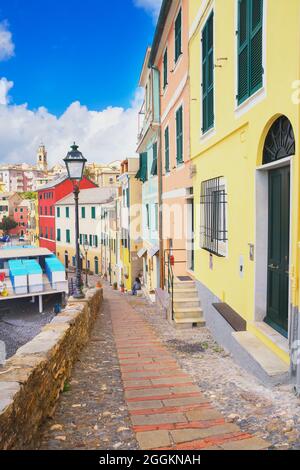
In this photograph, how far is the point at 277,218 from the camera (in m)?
4.90

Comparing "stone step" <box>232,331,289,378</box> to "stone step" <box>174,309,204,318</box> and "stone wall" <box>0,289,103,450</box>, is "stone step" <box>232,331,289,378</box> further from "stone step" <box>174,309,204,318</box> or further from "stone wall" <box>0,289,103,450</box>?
"stone step" <box>174,309,204,318</box>

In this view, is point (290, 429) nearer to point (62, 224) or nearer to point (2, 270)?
point (2, 270)

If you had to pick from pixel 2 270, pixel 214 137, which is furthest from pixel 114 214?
pixel 214 137

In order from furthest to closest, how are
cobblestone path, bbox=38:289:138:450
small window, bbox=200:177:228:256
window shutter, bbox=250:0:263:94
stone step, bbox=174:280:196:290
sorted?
stone step, bbox=174:280:196:290 → small window, bbox=200:177:228:256 → window shutter, bbox=250:0:263:94 → cobblestone path, bbox=38:289:138:450

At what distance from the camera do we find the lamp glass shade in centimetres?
823

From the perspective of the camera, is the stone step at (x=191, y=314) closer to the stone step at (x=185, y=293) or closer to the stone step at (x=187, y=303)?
the stone step at (x=187, y=303)

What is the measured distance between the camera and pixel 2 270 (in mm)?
27984

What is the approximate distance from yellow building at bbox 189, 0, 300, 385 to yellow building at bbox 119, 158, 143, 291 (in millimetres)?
16897

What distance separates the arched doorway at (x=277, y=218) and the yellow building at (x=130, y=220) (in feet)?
65.0

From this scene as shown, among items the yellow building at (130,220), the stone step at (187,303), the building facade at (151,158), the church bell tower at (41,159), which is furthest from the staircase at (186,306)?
the church bell tower at (41,159)

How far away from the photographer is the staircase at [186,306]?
338 inches

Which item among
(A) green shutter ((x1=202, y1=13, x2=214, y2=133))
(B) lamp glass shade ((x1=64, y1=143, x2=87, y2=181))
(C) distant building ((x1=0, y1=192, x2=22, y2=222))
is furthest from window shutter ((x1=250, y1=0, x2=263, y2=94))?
(C) distant building ((x1=0, y1=192, x2=22, y2=222))

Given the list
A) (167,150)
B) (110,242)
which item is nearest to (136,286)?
(167,150)
